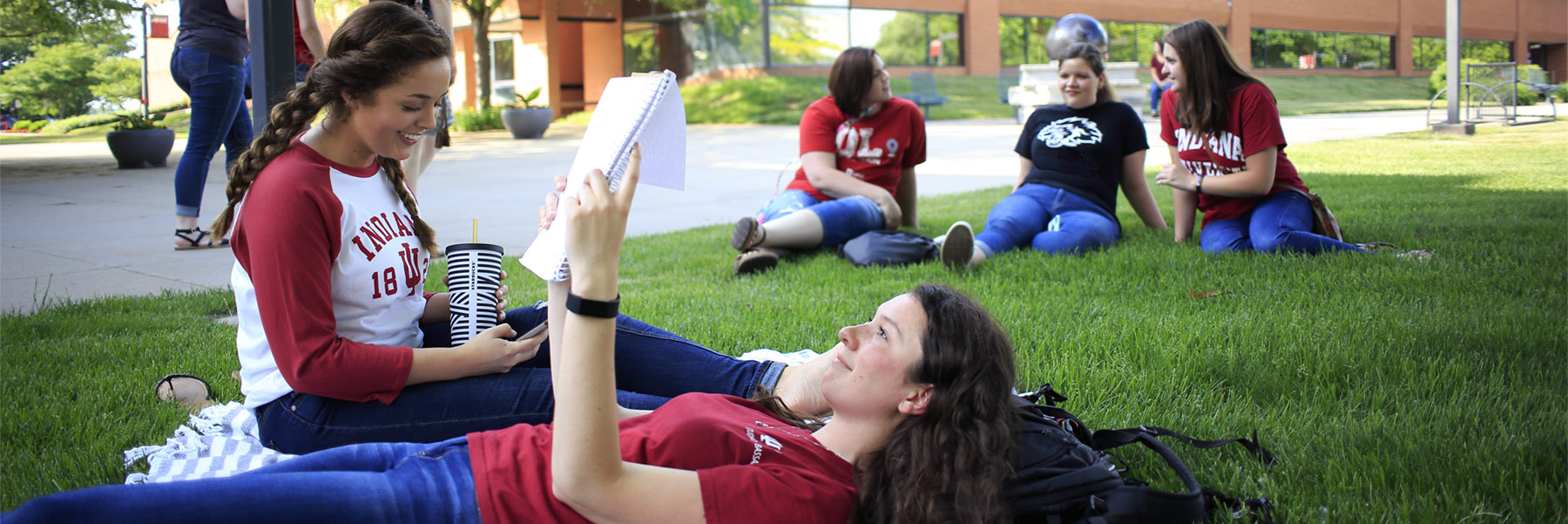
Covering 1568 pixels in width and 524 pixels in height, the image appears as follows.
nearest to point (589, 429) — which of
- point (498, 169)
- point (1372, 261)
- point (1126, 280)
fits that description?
point (1126, 280)

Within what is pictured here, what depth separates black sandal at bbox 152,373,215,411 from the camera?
3143 millimetres

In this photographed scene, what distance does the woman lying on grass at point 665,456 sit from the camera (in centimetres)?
152

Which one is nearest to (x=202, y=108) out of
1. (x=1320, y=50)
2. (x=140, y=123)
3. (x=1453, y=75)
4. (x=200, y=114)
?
(x=200, y=114)

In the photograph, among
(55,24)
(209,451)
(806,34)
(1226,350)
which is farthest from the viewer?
(806,34)

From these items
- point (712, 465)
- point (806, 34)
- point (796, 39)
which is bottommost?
point (712, 465)

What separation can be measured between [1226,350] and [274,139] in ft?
9.33

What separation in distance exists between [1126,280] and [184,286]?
454cm

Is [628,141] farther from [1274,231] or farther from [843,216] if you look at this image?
[1274,231]

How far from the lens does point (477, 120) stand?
2333cm

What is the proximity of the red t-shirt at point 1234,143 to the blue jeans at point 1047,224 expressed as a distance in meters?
0.53

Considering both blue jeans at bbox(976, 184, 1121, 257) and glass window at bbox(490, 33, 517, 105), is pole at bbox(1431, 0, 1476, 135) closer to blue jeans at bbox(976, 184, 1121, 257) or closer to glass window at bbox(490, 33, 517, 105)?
blue jeans at bbox(976, 184, 1121, 257)

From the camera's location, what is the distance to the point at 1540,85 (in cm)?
1898

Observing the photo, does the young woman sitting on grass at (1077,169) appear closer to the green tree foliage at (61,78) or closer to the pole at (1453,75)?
the green tree foliage at (61,78)

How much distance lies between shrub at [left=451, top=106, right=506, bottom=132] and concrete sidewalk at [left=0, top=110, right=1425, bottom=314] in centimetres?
534
